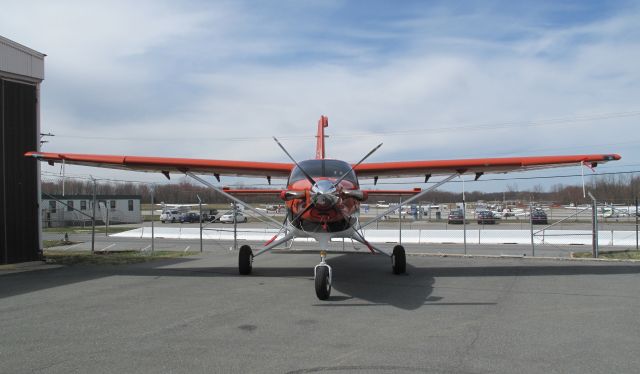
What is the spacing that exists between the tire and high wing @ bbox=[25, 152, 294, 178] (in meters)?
4.64

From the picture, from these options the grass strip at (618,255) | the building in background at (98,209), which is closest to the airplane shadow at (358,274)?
the grass strip at (618,255)

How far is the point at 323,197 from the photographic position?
26.6ft

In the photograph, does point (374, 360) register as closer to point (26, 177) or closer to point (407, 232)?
point (26, 177)

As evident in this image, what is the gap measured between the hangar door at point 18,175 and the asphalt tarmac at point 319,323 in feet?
7.90

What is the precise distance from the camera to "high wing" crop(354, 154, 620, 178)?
→ 459 inches

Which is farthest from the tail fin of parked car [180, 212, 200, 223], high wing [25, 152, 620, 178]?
parked car [180, 212, 200, 223]

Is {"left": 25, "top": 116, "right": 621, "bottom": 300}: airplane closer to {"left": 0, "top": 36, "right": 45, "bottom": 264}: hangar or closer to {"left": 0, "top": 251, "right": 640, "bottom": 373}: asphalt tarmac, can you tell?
{"left": 0, "top": 251, "right": 640, "bottom": 373}: asphalt tarmac

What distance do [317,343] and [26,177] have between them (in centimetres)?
1215

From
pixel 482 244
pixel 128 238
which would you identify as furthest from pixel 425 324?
pixel 128 238

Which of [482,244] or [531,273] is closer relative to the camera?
[531,273]

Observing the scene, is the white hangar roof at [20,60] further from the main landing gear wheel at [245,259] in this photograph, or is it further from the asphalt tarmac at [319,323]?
the main landing gear wheel at [245,259]

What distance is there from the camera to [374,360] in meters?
4.86

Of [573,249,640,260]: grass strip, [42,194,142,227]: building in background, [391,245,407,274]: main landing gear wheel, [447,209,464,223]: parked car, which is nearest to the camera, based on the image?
[391,245,407,274]: main landing gear wheel

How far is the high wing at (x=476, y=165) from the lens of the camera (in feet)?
38.2
